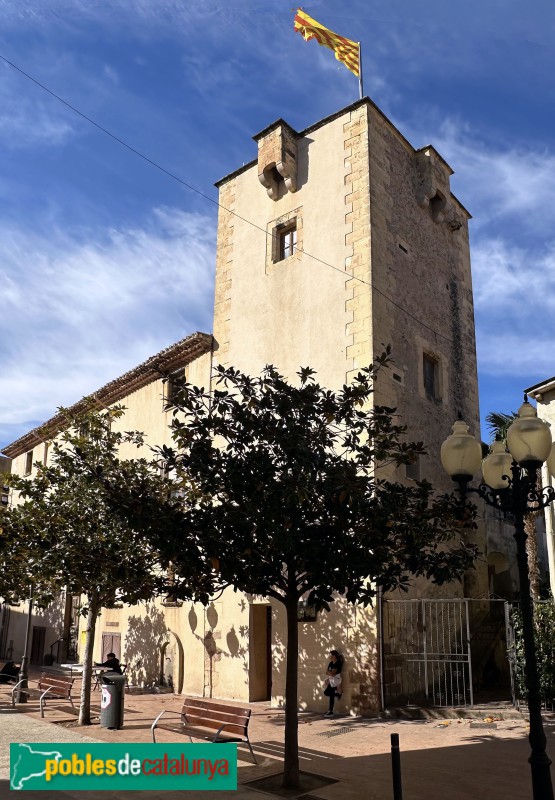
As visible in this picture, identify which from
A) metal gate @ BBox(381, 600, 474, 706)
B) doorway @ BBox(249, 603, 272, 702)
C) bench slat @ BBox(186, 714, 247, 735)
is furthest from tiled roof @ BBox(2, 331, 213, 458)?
metal gate @ BBox(381, 600, 474, 706)

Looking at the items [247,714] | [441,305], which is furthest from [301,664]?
[441,305]

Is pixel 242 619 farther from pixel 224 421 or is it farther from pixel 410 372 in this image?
pixel 224 421

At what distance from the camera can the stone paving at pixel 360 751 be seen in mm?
7379

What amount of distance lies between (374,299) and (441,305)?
3657mm

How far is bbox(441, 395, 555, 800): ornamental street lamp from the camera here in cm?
582

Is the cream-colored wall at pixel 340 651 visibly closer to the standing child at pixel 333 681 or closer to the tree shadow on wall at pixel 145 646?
the standing child at pixel 333 681

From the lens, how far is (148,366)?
19500mm

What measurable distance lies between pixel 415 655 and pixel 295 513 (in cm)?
753

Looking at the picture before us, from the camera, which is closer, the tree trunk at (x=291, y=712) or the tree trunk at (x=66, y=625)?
the tree trunk at (x=291, y=712)

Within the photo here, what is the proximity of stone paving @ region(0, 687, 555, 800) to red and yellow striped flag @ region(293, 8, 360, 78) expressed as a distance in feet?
49.0

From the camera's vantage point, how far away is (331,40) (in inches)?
682

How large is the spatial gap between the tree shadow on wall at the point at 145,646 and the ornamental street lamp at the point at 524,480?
12094mm

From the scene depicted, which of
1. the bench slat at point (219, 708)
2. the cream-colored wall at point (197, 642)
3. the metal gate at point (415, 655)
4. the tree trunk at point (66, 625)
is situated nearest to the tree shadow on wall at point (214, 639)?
the cream-colored wall at point (197, 642)

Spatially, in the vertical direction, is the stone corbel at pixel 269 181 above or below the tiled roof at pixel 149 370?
above
